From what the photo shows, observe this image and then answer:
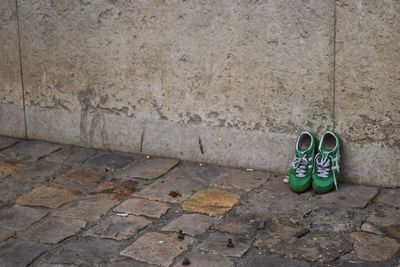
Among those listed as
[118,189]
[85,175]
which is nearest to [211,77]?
[118,189]

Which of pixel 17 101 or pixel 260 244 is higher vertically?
pixel 17 101

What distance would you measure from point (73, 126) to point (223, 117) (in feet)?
4.13

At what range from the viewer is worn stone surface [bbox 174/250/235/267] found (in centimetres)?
336

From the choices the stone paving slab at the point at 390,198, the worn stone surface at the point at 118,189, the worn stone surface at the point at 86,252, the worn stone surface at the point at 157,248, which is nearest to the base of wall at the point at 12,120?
the worn stone surface at the point at 118,189

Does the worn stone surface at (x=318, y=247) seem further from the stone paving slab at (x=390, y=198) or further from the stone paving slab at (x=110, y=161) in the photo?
the stone paving slab at (x=110, y=161)

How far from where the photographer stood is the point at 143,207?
4.08 meters

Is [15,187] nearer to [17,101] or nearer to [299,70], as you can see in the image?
[17,101]

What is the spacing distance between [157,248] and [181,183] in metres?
0.92

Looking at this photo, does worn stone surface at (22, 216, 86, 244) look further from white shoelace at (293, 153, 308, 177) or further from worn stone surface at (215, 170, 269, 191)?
white shoelace at (293, 153, 308, 177)

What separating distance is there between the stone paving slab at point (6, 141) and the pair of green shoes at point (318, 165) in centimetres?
233

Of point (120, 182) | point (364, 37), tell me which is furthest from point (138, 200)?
point (364, 37)

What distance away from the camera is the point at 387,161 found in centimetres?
412

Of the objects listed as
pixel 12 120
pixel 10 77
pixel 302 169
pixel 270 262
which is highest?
pixel 10 77

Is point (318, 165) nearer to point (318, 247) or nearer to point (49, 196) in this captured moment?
point (318, 247)
